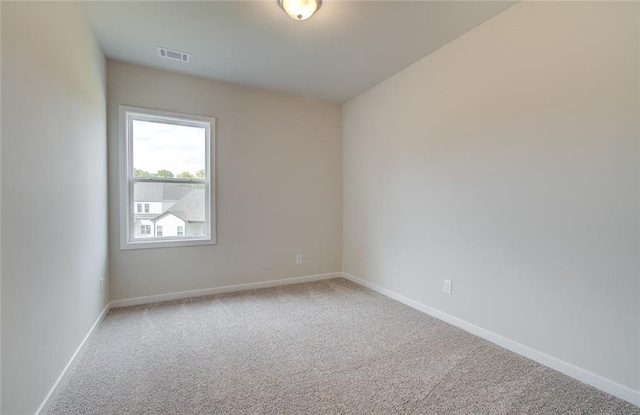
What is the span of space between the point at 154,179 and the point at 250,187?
1.11 m

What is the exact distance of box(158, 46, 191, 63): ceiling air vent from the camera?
280 centimetres

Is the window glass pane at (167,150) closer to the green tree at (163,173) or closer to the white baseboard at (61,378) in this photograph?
the green tree at (163,173)

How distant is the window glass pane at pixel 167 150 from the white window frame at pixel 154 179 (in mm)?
50

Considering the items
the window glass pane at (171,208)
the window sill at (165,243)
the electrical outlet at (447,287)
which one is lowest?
the electrical outlet at (447,287)

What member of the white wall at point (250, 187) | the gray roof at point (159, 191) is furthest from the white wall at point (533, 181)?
the gray roof at point (159, 191)

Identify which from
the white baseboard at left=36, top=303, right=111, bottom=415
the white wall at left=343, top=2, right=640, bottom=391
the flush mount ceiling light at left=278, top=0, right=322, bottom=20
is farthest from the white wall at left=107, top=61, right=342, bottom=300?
the flush mount ceiling light at left=278, top=0, right=322, bottom=20

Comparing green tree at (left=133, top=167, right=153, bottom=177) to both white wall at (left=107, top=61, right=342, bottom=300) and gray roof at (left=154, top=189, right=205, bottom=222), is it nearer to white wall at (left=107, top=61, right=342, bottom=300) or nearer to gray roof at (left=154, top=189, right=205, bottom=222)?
white wall at (left=107, top=61, right=342, bottom=300)

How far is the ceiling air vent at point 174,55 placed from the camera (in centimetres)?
280

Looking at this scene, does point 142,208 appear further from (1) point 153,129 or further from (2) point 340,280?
(2) point 340,280

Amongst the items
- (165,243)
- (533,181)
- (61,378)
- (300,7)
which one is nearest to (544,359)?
(533,181)

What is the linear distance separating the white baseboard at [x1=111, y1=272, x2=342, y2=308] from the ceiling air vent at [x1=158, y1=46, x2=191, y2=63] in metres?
2.61

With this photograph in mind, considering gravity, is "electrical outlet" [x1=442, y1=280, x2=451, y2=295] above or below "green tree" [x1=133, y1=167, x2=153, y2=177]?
below

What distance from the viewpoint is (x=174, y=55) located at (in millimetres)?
2879

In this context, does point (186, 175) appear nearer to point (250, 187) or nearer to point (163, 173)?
point (163, 173)
